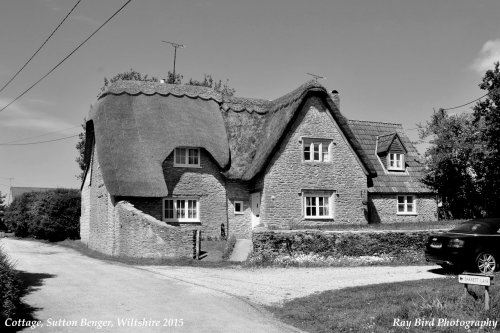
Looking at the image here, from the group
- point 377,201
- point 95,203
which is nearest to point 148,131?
point 95,203

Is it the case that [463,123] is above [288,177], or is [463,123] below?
above

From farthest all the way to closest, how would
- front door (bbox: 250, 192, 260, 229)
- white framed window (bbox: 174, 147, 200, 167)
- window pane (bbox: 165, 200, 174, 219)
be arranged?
front door (bbox: 250, 192, 260, 229) < white framed window (bbox: 174, 147, 200, 167) < window pane (bbox: 165, 200, 174, 219)

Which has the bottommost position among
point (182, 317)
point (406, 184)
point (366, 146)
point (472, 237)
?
point (182, 317)

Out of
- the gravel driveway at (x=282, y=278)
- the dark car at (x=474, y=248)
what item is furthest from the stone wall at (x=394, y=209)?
the dark car at (x=474, y=248)

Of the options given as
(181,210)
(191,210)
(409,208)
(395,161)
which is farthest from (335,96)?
(181,210)

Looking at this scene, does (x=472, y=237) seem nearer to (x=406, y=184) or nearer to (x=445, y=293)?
(x=445, y=293)

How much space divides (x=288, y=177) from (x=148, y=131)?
25.4 feet

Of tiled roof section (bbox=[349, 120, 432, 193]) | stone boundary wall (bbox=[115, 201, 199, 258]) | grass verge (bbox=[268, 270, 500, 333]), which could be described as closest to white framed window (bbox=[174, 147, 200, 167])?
stone boundary wall (bbox=[115, 201, 199, 258])

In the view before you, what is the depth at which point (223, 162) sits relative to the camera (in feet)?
90.7

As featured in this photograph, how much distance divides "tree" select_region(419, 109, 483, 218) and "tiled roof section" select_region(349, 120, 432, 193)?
1.07m

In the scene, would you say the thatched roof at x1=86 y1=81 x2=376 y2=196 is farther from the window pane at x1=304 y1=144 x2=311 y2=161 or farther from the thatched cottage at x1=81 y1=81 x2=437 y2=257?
the window pane at x1=304 y1=144 x2=311 y2=161

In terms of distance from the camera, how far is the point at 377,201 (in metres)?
31.0

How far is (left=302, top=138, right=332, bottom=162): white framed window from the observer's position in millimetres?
28172

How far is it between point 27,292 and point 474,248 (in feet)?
41.4
